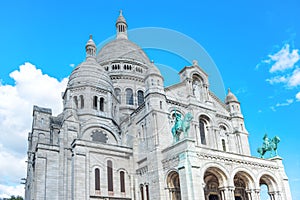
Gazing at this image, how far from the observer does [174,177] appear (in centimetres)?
3033

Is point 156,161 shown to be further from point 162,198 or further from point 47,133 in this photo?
point 47,133

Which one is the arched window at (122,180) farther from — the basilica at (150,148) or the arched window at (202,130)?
the arched window at (202,130)

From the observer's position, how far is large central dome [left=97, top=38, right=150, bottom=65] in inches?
2232

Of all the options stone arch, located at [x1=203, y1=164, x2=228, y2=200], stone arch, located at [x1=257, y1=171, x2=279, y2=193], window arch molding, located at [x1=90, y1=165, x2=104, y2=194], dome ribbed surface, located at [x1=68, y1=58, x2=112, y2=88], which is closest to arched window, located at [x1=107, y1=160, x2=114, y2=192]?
window arch molding, located at [x1=90, y1=165, x2=104, y2=194]

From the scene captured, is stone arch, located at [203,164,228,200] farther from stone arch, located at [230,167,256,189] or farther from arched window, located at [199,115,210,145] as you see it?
arched window, located at [199,115,210,145]

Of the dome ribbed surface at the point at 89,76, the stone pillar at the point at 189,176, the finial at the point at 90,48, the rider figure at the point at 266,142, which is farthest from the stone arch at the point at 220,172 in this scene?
the finial at the point at 90,48

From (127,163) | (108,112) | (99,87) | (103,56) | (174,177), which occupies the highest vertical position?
(103,56)

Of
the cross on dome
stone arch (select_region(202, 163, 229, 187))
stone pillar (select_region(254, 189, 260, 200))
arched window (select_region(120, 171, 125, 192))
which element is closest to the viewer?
stone arch (select_region(202, 163, 229, 187))

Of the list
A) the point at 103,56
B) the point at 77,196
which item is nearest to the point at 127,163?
the point at 77,196

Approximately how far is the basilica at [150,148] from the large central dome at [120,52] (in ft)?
38.9

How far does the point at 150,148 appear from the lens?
32.8 m

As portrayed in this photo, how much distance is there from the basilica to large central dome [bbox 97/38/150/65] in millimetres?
11852

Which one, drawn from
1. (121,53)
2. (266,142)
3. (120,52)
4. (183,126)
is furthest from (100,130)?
(120,52)

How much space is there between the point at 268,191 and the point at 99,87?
24.9 meters
